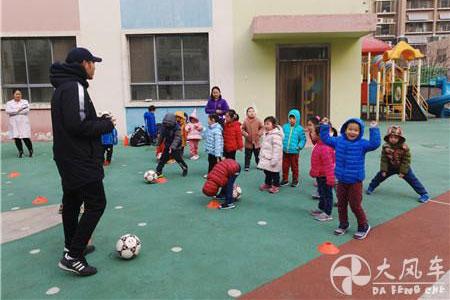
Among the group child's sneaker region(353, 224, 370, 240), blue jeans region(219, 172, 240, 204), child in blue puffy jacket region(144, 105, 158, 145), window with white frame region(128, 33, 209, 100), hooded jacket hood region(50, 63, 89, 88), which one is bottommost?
child's sneaker region(353, 224, 370, 240)

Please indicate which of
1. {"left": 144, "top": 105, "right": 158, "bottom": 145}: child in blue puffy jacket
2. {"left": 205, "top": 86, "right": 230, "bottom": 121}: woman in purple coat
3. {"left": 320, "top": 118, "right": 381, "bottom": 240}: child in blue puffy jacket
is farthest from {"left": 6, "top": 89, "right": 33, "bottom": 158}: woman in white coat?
{"left": 320, "top": 118, "right": 381, "bottom": 240}: child in blue puffy jacket

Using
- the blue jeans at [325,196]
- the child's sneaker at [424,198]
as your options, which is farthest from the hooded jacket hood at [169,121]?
the child's sneaker at [424,198]

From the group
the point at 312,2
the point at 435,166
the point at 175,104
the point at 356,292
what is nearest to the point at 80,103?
the point at 356,292

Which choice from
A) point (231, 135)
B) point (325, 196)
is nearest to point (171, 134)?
point (231, 135)

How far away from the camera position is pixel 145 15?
40.4 feet

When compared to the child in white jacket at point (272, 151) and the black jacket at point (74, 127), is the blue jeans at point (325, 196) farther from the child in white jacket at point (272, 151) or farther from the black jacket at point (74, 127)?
the black jacket at point (74, 127)

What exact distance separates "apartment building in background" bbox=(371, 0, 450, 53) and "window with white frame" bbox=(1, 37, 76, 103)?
60653 millimetres

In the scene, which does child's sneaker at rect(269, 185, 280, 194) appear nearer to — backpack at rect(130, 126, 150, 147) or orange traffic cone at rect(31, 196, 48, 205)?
orange traffic cone at rect(31, 196, 48, 205)

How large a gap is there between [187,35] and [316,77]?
14.3 ft

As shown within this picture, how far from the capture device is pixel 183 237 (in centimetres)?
455

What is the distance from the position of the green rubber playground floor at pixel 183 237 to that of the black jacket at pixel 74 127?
0.96 meters

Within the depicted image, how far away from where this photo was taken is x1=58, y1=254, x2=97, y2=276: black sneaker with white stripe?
3.61 metres

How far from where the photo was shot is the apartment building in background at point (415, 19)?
63.5 meters

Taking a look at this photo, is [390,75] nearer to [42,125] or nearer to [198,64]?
[198,64]
